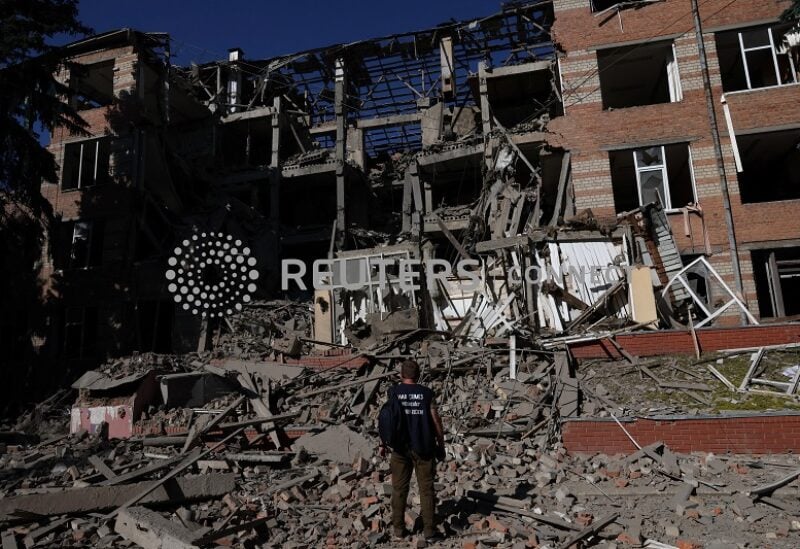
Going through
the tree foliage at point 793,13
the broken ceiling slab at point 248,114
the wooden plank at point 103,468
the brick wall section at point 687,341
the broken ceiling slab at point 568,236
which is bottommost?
the wooden plank at point 103,468

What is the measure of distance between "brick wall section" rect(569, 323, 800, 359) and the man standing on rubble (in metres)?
5.81

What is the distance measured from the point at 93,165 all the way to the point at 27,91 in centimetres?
466

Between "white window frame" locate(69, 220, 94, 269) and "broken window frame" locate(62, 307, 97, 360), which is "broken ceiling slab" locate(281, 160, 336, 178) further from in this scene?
"broken window frame" locate(62, 307, 97, 360)

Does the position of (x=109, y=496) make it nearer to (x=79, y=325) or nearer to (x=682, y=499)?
(x=682, y=499)

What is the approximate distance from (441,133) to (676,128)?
980 centimetres

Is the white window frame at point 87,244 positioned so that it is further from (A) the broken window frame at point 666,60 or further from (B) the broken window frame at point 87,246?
(A) the broken window frame at point 666,60

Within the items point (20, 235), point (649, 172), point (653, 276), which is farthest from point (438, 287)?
point (20, 235)

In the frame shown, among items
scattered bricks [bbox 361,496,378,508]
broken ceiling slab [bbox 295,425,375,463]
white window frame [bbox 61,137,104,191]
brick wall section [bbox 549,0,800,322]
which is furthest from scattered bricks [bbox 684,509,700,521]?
white window frame [bbox 61,137,104,191]

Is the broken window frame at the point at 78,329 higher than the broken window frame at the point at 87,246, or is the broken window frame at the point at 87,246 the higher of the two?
the broken window frame at the point at 87,246

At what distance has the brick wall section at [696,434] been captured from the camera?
23.6ft

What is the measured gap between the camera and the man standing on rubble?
5203 mm

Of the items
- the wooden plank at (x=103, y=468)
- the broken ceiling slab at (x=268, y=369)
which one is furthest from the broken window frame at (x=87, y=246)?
the wooden plank at (x=103, y=468)

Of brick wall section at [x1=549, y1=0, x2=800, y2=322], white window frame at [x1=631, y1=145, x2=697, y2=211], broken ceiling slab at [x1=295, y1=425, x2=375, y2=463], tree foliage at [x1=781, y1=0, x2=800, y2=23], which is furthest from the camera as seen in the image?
white window frame at [x1=631, y1=145, x2=697, y2=211]

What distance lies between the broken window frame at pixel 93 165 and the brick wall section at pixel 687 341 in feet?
58.1
